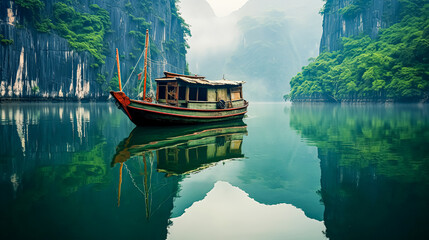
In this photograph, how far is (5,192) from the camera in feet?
15.3

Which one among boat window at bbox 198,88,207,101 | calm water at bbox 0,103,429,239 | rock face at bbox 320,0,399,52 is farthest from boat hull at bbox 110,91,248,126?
rock face at bbox 320,0,399,52

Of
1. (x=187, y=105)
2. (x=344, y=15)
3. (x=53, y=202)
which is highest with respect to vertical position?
(x=344, y=15)

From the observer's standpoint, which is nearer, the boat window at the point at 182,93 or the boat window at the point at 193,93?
the boat window at the point at 182,93

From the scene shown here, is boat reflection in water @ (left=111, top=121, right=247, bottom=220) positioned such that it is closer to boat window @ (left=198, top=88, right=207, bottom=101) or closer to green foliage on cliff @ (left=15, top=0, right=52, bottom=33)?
boat window @ (left=198, top=88, right=207, bottom=101)

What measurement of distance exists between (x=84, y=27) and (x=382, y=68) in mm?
52996

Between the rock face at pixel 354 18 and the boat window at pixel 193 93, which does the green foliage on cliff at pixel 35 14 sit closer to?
the boat window at pixel 193 93

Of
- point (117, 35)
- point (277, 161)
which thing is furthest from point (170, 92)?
point (117, 35)

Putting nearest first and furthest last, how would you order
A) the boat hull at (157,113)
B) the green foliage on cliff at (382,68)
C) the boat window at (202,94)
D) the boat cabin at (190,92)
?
the boat hull at (157,113) → the boat cabin at (190,92) → the boat window at (202,94) → the green foliage on cliff at (382,68)

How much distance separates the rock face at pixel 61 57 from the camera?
35.5 meters

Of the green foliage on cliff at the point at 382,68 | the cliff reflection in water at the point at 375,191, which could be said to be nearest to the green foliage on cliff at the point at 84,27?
the cliff reflection in water at the point at 375,191

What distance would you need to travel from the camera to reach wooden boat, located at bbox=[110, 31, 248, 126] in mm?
13859

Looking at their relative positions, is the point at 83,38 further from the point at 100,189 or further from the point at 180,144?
the point at 100,189

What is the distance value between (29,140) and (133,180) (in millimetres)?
6685

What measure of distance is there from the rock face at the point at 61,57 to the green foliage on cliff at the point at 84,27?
1.11 metres
